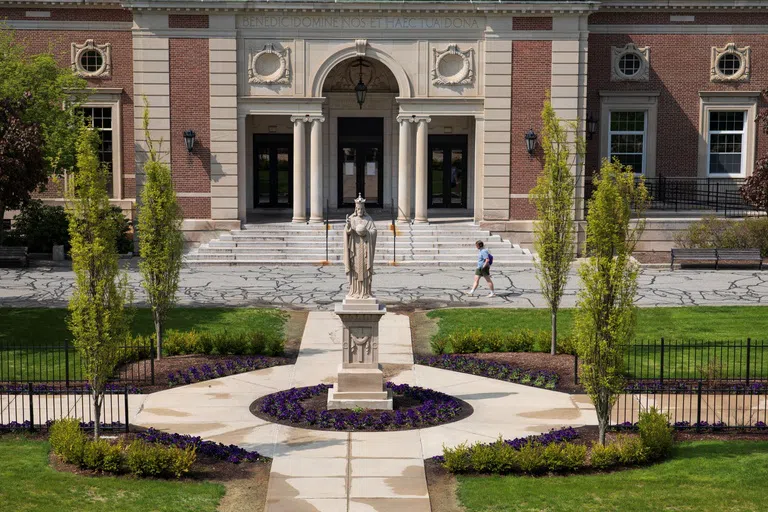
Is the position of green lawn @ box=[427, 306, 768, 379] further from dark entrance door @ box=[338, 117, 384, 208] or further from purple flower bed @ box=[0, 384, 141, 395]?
dark entrance door @ box=[338, 117, 384, 208]

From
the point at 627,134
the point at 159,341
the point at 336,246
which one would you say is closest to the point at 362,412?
the point at 159,341

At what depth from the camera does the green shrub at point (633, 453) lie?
49.1 ft

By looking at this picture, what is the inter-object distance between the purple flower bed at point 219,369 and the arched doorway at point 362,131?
18.6 metres

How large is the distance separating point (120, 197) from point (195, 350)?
16.3m

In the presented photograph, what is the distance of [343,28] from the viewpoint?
3519 cm

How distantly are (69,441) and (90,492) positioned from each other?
123cm

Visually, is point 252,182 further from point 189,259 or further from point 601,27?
point 601,27

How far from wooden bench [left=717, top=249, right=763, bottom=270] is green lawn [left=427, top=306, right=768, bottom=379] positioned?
6.97 meters

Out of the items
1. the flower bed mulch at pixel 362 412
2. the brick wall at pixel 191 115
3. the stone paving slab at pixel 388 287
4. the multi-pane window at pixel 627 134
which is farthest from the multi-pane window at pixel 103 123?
the flower bed mulch at pixel 362 412

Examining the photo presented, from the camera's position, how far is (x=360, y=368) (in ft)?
58.4

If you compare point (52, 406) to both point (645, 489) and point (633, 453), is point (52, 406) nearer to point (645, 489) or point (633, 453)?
point (633, 453)

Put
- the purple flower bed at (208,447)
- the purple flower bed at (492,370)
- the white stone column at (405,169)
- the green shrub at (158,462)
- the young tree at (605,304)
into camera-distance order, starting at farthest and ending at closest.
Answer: the white stone column at (405,169) → the purple flower bed at (492,370) → the purple flower bed at (208,447) → the young tree at (605,304) → the green shrub at (158,462)

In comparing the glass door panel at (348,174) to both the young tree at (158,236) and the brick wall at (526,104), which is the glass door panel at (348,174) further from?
the young tree at (158,236)

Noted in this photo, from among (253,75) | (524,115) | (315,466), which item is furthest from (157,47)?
(315,466)
